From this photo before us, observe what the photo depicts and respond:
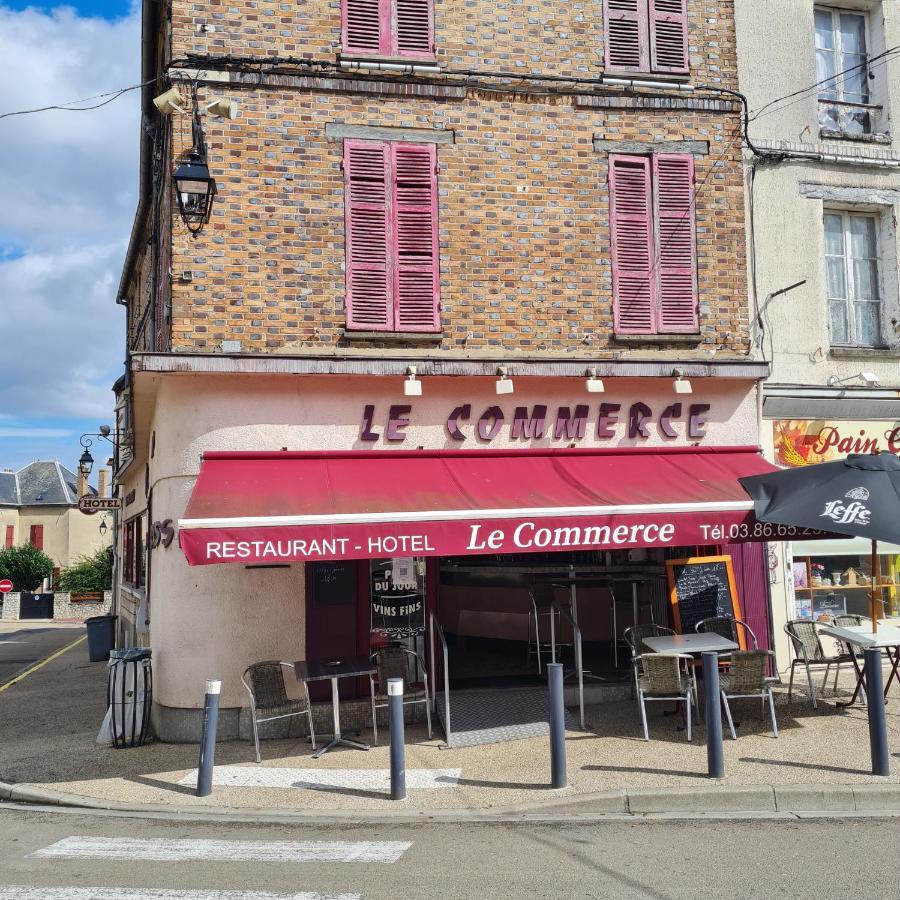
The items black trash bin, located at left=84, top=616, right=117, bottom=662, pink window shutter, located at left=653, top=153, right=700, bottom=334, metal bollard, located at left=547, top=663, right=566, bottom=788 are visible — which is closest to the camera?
metal bollard, located at left=547, top=663, right=566, bottom=788

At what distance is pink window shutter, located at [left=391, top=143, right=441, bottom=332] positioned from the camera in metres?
10.5

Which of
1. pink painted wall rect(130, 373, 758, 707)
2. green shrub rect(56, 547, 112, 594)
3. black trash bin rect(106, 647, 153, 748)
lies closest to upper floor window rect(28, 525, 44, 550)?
green shrub rect(56, 547, 112, 594)

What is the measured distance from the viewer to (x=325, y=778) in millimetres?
8023

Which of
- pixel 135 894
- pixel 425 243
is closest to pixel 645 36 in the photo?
pixel 425 243

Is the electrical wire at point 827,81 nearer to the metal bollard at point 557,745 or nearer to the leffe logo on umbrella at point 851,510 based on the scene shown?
the leffe logo on umbrella at point 851,510

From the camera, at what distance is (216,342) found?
388 inches

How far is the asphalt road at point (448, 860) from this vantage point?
526cm

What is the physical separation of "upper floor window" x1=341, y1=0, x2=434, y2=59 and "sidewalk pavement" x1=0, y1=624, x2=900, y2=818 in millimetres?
7600

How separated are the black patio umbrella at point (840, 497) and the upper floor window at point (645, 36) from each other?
5.39 m

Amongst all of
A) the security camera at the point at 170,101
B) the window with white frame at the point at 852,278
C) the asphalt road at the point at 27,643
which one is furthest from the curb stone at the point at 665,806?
the asphalt road at the point at 27,643

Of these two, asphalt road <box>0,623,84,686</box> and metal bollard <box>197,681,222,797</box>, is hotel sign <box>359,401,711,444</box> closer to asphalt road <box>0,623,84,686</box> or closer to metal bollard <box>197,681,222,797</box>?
metal bollard <box>197,681,222,797</box>

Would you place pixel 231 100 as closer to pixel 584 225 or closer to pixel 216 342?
pixel 216 342

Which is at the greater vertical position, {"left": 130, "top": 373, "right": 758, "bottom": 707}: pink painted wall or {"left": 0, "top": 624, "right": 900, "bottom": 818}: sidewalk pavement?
{"left": 130, "top": 373, "right": 758, "bottom": 707}: pink painted wall

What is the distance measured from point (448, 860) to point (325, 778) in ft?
8.11
